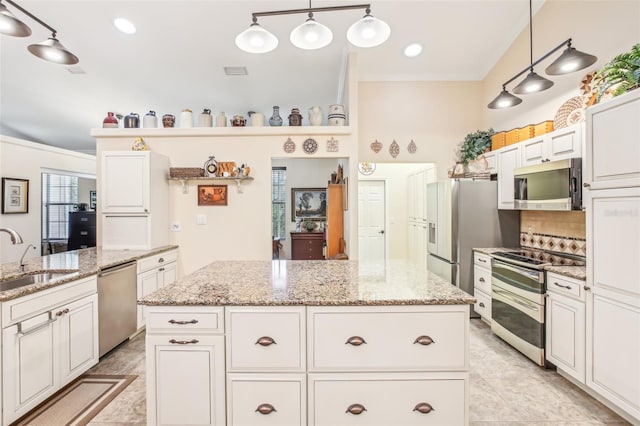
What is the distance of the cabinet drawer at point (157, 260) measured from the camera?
3.31 m

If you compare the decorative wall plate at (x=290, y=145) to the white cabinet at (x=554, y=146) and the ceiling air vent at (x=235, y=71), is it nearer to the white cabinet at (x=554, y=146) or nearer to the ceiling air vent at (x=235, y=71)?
the ceiling air vent at (x=235, y=71)

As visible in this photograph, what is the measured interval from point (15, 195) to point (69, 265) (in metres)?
2.58

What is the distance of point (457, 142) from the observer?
4547 millimetres

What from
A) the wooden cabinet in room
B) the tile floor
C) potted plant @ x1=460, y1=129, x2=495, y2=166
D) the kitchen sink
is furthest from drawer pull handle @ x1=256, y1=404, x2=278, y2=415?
the wooden cabinet in room

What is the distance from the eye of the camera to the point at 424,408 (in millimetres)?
1584

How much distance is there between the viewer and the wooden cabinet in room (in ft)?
23.0

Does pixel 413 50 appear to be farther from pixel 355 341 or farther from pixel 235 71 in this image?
pixel 355 341

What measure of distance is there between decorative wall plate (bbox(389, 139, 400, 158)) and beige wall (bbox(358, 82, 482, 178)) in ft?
0.14

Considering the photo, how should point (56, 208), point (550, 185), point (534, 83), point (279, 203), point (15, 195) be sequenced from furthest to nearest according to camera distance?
point (279, 203), point (56, 208), point (15, 195), point (550, 185), point (534, 83)

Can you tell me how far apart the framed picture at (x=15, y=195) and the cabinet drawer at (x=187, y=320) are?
4.14 m

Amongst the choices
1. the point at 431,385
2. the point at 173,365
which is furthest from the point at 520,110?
the point at 173,365

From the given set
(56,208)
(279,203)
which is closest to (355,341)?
(279,203)

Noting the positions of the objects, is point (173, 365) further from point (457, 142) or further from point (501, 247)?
point (457, 142)

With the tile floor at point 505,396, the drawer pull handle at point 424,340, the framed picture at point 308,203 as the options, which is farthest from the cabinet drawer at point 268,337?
the framed picture at point 308,203
